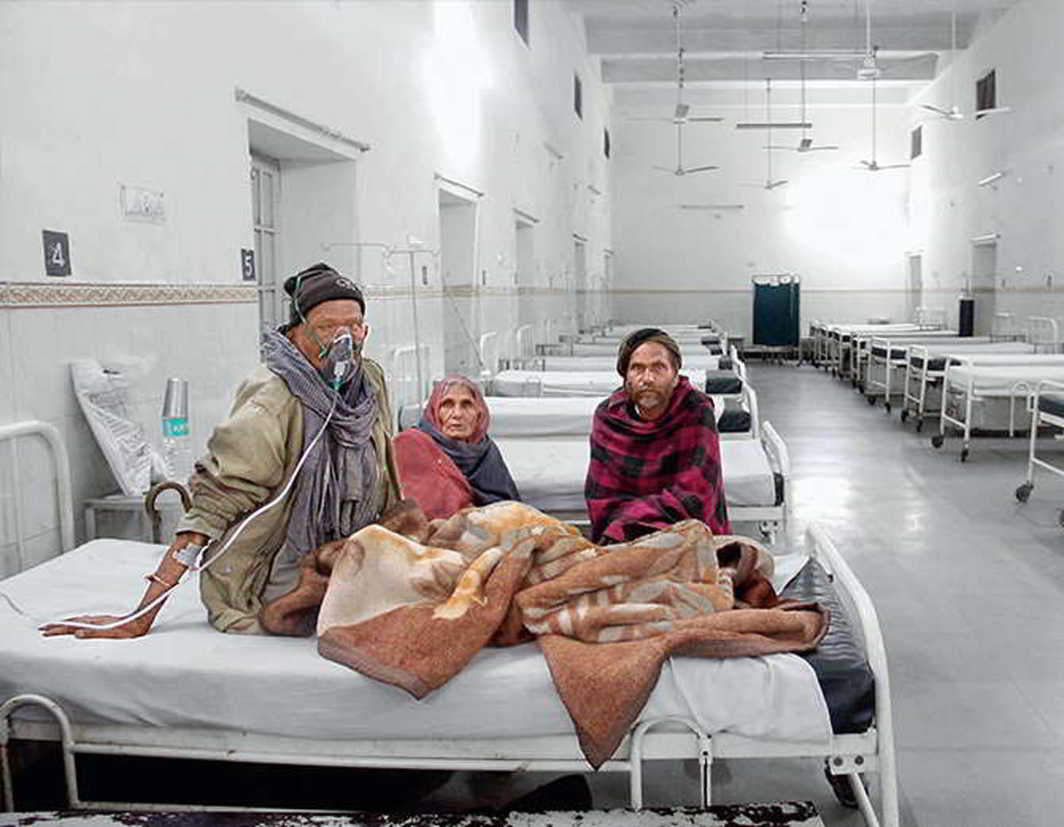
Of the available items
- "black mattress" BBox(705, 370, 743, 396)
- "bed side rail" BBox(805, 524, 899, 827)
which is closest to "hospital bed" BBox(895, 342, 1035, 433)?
"black mattress" BBox(705, 370, 743, 396)

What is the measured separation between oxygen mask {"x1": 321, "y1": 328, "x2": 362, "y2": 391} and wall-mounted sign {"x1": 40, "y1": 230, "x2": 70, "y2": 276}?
126 cm

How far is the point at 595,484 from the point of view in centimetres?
394

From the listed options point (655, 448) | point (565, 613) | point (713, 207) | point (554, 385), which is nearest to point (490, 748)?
point (565, 613)

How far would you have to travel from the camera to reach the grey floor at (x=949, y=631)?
10.1 feet

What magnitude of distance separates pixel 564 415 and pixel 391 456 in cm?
378

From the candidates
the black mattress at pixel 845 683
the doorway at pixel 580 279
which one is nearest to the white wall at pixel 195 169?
the black mattress at pixel 845 683

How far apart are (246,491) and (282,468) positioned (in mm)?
113

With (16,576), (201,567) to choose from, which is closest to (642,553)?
(201,567)

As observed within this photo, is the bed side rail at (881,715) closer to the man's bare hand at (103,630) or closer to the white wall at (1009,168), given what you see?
the man's bare hand at (103,630)

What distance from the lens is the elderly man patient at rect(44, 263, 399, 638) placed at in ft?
8.86

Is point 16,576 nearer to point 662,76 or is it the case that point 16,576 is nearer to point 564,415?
point 564,415

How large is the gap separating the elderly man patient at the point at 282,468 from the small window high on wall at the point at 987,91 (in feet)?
44.3

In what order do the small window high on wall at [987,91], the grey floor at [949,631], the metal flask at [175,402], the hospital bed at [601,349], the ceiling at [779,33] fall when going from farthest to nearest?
1. the ceiling at [779,33]
2. the small window high on wall at [987,91]
3. the hospital bed at [601,349]
4. the metal flask at [175,402]
5. the grey floor at [949,631]

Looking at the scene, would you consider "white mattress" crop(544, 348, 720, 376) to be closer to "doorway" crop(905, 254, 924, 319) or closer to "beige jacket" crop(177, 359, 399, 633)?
"beige jacket" crop(177, 359, 399, 633)
